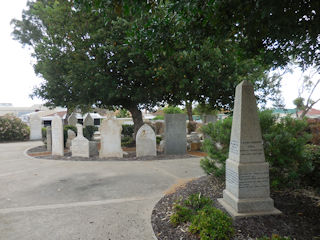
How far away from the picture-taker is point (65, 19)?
9711 millimetres

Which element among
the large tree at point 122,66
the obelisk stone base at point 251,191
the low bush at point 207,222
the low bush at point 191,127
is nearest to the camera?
the low bush at point 207,222

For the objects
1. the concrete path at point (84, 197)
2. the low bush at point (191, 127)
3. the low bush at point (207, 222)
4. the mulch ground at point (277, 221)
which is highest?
the low bush at point (191, 127)

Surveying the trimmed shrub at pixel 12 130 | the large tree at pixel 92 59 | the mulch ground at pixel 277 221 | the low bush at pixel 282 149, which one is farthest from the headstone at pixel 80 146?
the trimmed shrub at pixel 12 130

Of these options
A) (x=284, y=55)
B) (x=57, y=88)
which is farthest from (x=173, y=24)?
(x=57, y=88)

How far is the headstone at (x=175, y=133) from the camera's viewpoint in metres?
9.65

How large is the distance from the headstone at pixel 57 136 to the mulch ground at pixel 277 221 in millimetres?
6973

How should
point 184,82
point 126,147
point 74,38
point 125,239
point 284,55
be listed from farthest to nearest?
point 126,147 < point 74,38 < point 184,82 < point 284,55 < point 125,239

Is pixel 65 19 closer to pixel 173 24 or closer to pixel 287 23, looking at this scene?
pixel 173 24

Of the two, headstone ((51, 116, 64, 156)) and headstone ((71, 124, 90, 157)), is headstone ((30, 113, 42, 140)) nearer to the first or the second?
headstone ((51, 116, 64, 156))

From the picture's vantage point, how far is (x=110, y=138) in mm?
9000

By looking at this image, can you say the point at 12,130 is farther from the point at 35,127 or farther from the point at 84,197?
the point at 84,197

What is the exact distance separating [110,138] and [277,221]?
6999 mm

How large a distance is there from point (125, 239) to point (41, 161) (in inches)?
285

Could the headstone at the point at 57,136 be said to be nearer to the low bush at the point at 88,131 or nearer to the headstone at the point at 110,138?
the headstone at the point at 110,138
